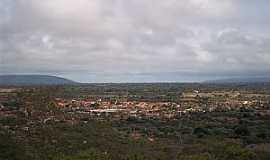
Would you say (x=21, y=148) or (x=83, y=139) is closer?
(x=21, y=148)

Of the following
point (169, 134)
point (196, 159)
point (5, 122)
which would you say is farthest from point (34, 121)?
point (169, 134)

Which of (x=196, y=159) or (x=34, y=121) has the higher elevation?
(x=34, y=121)

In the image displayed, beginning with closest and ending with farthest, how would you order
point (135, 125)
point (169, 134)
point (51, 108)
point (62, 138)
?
point (62, 138) < point (51, 108) < point (169, 134) < point (135, 125)

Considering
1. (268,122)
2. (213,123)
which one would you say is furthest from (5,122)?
(268,122)

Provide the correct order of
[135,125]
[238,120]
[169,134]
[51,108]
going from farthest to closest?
[238,120] < [135,125] < [169,134] < [51,108]

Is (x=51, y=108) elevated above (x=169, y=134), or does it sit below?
above

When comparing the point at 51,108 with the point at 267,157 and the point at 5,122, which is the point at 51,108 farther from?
the point at 267,157

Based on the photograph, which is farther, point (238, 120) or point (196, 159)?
point (238, 120)

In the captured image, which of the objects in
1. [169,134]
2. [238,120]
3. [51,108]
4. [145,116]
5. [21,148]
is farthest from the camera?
[145,116]

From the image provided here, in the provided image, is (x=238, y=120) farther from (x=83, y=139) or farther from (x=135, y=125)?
(x=83, y=139)
